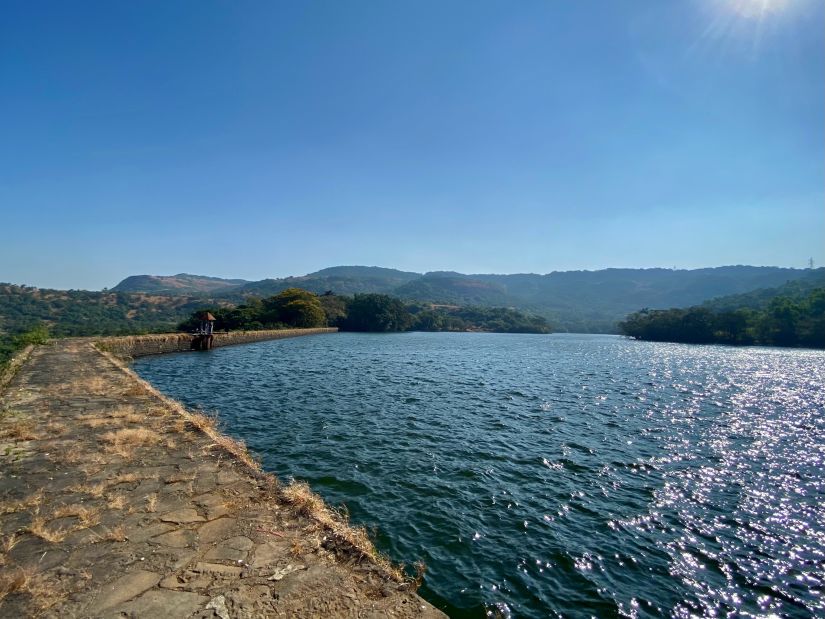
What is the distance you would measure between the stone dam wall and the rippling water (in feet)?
32.8

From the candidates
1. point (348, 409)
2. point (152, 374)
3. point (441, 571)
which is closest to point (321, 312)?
point (152, 374)

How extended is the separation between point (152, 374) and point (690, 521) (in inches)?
1109

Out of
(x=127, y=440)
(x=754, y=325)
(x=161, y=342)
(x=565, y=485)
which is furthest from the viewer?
(x=754, y=325)

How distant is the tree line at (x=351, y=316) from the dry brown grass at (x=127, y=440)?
137 feet

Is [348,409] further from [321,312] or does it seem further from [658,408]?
[321,312]

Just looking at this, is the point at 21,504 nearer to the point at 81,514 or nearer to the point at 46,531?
the point at 81,514

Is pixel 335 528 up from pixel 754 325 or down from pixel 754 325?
up

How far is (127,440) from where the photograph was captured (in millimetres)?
8273

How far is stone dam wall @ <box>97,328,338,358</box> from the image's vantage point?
30250mm

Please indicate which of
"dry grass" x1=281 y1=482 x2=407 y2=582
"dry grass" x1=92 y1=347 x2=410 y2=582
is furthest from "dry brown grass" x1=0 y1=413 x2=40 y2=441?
"dry grass" x1=281 y1=482 x2=407 y2=582

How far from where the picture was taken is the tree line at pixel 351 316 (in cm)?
6419

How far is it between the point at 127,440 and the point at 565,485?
1040cm

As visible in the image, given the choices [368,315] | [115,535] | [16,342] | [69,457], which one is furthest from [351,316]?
[115,535]

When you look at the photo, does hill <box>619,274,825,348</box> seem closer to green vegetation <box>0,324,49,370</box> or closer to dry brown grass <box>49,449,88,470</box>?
dry brown grass <box>49,449,88,470</box>
